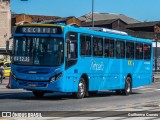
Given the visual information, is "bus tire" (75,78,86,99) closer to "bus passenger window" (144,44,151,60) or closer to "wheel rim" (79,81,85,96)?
"wheel rim" (79,81,85,96)

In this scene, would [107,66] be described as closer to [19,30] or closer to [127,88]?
[127,88]

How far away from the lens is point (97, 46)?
2331 centimetres

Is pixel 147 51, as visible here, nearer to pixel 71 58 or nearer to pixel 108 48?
pixel 108 48

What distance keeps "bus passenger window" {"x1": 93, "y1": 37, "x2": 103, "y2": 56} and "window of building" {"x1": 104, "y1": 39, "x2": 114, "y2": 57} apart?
47 centimetres

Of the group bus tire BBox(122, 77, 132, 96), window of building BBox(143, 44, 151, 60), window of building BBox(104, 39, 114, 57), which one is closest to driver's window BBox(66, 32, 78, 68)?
window of building BBox(104, 39, 114, 57)

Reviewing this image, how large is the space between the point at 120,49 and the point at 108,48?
165 centimetres

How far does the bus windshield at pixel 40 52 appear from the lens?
800 inches

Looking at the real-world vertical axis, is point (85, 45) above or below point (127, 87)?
above

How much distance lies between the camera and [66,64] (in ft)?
67.4

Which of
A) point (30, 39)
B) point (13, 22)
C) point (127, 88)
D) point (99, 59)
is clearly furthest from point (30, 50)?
point (13, 22)

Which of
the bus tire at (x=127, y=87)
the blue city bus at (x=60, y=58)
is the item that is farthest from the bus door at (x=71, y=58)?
the bus tire at (x=127, y=87)

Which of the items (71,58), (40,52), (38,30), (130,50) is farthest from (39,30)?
(130,50)

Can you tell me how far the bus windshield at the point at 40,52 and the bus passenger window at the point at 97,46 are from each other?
308 centimetres

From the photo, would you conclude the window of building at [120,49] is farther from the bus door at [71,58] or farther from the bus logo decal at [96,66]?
the bus door at [71,58]
